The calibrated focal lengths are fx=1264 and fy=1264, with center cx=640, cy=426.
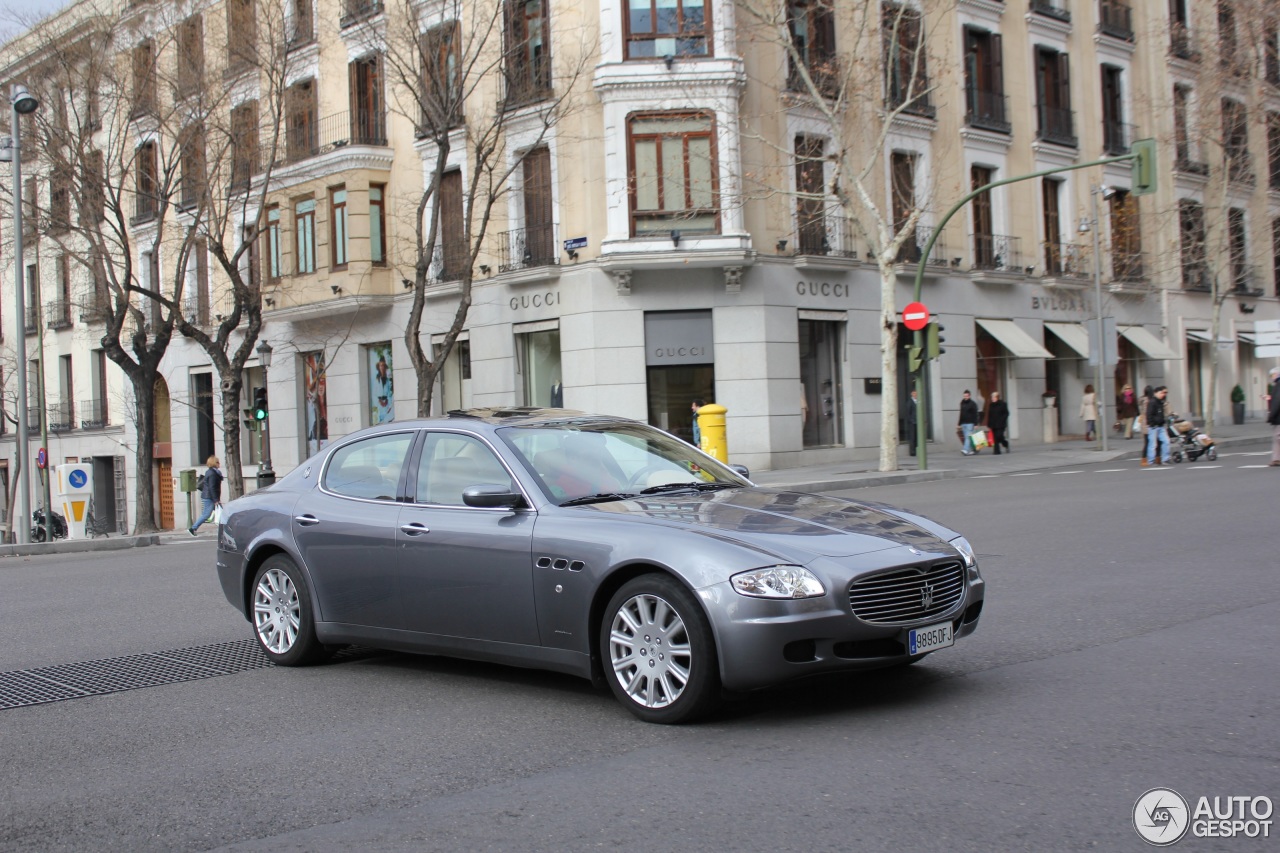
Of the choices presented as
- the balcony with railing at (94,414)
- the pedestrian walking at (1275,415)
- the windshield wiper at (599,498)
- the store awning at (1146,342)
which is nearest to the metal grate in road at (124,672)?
the windshield wiper at (599,498)

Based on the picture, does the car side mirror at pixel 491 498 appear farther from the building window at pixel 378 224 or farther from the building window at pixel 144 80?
the building window at pixel 378 224

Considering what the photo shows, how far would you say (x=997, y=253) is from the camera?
34438 millimetres

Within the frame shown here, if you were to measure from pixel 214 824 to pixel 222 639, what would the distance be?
4430 mm

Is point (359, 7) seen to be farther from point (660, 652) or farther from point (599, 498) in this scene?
point (660, 652)

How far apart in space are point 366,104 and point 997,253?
1734 centimetres

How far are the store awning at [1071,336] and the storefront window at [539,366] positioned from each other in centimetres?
1503

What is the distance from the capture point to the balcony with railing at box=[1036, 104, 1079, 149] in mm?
36000

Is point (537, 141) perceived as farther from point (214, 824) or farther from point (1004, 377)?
point (214, 824)

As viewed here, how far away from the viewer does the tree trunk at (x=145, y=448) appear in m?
30.3

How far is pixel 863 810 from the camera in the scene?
4.24m

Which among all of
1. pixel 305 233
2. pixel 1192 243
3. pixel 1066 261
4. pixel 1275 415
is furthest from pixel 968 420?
pixel 305 233

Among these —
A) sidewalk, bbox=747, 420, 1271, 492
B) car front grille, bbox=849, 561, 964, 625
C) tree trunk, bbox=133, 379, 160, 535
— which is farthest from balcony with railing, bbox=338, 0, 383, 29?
car front grille, bbox=849, 561, 964, 625

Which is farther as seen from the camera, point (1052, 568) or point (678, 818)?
point (1052, 568)

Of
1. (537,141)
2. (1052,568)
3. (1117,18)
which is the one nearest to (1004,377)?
(1117,18)
